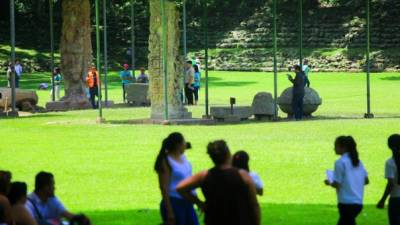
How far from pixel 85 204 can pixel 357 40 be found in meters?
58.2

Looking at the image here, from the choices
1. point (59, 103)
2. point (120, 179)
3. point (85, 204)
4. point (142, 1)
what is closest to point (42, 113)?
point (59, 103)

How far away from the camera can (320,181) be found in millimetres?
19141

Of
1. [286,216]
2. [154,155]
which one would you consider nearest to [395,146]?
[286,216]

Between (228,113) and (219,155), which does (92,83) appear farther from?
(219,155)

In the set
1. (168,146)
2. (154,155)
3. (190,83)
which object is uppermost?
(190,83)

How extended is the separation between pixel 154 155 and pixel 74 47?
20431 mm

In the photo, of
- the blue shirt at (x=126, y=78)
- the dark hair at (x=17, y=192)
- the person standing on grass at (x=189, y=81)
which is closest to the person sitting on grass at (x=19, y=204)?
the dark hair at (x=17, y=192)

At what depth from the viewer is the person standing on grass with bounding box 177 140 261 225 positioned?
947 centimetres

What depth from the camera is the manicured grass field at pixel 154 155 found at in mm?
16312

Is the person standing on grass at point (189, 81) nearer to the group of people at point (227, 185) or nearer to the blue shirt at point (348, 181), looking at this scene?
the group of people at point (227, 185)

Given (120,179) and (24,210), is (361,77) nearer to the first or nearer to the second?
(120,179)

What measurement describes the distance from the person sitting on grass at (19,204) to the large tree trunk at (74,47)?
32.0 meters

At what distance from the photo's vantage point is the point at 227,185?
9484 millimetres

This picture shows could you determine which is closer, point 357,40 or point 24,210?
point 24,210
